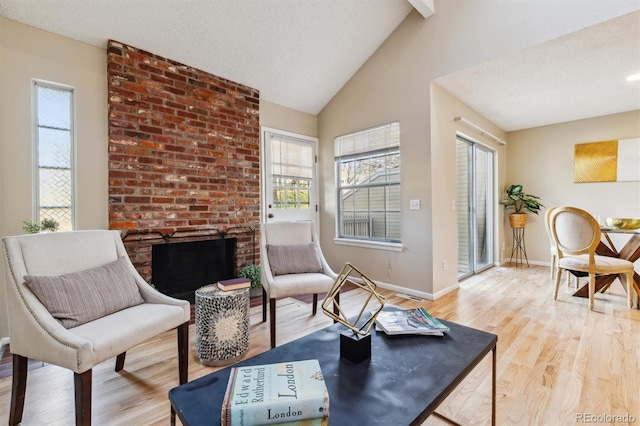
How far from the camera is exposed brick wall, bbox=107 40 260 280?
105 inches

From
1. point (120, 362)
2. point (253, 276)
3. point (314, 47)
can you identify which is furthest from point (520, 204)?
point (120, 362)

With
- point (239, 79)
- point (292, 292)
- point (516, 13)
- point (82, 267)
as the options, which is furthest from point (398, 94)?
point (82, 267)

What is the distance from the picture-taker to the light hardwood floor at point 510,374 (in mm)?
1464

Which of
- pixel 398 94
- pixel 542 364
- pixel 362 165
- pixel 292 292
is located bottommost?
pixel 542 364

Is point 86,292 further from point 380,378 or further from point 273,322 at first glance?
point 380,378

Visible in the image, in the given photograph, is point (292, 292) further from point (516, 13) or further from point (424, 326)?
point (516, 13)

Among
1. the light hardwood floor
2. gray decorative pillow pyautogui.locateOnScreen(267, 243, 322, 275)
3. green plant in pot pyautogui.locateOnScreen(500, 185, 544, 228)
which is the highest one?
green plant in pot pyautogui.locateOnScreen(500, 185, 544, 228)

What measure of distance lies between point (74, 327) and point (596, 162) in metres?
6.20

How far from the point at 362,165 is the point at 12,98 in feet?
11.2

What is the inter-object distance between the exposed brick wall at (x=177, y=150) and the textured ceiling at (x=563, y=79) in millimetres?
2400

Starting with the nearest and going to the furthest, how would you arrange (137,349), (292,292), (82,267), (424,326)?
(424,326) < (82,267) < (137,349) < (292,292)

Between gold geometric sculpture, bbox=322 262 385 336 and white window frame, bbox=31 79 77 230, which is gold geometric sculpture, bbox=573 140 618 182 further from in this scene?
white window frame, bbox=31 79 77 230

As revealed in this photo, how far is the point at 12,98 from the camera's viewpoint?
2232mm

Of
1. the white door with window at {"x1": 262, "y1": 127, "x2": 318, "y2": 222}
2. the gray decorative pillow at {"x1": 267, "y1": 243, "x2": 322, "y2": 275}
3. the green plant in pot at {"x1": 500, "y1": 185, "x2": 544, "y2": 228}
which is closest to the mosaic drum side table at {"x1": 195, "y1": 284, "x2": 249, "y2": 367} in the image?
the gray decorative pillow at {"x1": 267, "y1": 243, "x2": 322, "y2": 275}
